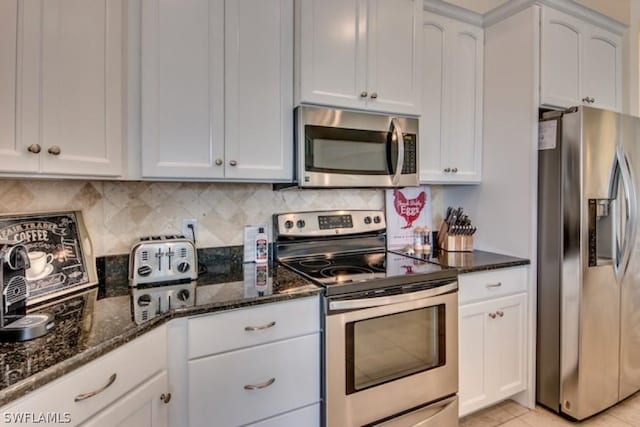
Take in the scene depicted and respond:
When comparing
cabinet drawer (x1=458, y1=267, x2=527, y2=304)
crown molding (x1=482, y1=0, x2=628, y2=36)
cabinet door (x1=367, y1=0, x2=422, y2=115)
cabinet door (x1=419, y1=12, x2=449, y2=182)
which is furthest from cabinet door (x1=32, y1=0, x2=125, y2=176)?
crown molding (x1=482, y1=0, x2=628, y2=36)

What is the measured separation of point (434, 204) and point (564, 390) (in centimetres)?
133

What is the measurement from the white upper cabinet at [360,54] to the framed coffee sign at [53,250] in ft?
A: 3.76

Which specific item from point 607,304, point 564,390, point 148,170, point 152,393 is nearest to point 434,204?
point 607,304

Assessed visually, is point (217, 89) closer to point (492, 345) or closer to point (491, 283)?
point (491, 283)

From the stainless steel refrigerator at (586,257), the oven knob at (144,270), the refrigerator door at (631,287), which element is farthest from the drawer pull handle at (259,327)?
the refrigerator door at (631,287)

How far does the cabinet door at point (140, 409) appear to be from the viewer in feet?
3.20

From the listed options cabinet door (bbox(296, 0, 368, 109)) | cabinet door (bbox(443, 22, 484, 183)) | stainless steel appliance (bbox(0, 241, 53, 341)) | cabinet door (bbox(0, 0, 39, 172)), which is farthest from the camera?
cabinet door (bbox(443, 22, 484, 183))

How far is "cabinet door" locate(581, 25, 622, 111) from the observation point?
2.25m

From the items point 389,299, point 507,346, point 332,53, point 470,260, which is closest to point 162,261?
point 389,299

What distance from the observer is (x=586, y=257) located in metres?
1.92

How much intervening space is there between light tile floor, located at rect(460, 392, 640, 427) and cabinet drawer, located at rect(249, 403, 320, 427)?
1.04 m

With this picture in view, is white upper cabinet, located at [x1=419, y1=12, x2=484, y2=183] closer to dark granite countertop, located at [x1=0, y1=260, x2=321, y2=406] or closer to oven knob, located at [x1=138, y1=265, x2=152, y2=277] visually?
dark granite countertop, located at [x1=0, y1=260, x2=321, y2=406]

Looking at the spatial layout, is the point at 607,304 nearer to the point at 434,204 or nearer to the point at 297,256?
the point at 434,204

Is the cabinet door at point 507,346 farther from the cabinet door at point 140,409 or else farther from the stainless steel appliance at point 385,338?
the cabinet door at point 140,409
